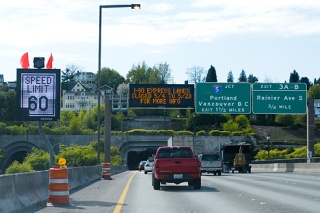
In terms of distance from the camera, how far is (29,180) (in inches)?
741

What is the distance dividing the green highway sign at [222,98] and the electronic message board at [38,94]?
3134 cm

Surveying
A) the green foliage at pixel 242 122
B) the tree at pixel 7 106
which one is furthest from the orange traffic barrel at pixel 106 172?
the green foliage at pixel 242 122

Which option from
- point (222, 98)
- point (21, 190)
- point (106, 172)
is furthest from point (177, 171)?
point (222, 98)

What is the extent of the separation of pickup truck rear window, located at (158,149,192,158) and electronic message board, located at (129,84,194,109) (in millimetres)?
26057

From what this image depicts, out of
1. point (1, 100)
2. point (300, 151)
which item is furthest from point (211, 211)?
point (1, 100)

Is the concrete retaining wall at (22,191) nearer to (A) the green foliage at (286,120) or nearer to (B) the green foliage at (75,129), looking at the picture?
(B) the green foliage at (75,129)

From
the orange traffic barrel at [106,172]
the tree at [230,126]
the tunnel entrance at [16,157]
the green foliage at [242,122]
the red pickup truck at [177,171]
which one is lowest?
the tunnel entrance at [16,157]

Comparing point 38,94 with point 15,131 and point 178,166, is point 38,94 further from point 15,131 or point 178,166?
point 15,131

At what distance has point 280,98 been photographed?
180 feet

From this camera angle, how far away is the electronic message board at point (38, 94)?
2425cm

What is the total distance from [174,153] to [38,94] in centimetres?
668

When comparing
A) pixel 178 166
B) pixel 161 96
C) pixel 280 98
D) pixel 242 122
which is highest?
pixel 161 96

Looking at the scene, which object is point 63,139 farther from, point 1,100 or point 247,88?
point 247,88

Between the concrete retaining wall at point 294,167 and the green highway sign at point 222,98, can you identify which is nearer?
the concrete retaining wall at point 294,167
